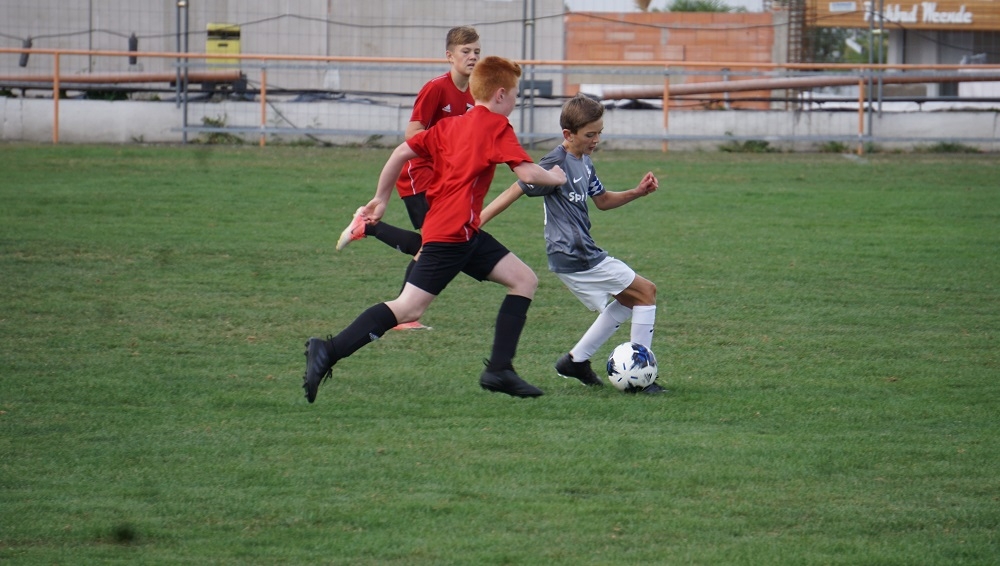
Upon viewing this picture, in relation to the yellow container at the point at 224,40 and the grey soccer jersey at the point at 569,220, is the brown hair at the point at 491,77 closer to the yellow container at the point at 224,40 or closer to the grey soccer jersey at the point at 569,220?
the grey soccer jersey at the point at 569,220

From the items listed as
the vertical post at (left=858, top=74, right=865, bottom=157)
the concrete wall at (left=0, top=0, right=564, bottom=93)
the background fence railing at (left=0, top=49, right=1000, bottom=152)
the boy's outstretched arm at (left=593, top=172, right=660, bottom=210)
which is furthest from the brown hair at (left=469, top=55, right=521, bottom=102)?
the concrete wall at (left=0, top=0, right=564, bottom=93)

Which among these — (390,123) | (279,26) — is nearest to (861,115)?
(390,123)

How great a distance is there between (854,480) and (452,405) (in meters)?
1.78

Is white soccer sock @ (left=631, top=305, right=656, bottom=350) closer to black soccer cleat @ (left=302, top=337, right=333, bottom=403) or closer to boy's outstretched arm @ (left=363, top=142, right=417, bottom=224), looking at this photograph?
boy's outstretched arm @ (left=363, top=142, right=417, bottom=224)

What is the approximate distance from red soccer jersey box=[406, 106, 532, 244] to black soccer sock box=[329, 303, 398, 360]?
377 mm

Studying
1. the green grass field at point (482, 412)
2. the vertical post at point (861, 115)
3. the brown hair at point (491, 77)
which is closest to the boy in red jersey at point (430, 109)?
the green grass field at point (482, 412)

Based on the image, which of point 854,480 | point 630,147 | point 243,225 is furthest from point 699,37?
point 854,480

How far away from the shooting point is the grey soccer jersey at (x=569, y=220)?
5504 mm

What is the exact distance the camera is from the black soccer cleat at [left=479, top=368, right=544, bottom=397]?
532 cm

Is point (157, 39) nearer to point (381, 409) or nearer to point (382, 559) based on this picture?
point (381, 409)

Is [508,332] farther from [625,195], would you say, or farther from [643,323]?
[625,195]

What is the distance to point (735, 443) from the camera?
4.65 m

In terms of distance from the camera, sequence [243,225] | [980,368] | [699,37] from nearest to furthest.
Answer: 1. [980,368]
2. [243,225]
3. [699,37]

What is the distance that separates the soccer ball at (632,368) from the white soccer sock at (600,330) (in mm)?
179
